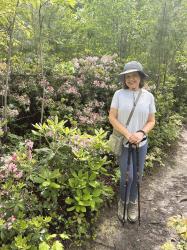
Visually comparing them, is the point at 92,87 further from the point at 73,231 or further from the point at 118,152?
the point at 73,231

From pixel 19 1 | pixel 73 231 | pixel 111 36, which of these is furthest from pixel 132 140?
pixel 111 36

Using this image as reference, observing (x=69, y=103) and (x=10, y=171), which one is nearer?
(x=10, y=171)

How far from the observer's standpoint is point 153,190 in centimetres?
579

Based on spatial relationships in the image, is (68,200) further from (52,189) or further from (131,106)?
(131,106)

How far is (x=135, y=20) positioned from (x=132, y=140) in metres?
5.65

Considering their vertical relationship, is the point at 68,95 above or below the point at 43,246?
above

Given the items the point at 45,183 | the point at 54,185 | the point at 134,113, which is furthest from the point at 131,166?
the point at 45,183

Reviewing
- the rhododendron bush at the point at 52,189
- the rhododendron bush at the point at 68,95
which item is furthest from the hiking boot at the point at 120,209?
the rhododendron bush at the point at 68,95

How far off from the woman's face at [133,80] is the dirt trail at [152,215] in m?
1.85

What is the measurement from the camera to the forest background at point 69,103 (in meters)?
4.00

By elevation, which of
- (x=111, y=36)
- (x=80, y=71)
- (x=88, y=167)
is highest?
(x=111, y=36)

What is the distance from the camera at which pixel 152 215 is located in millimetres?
5031

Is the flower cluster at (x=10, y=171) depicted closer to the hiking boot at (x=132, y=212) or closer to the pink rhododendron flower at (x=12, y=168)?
the pink rhododendron flower at (x=12, y=168)

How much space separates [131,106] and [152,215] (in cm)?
182
